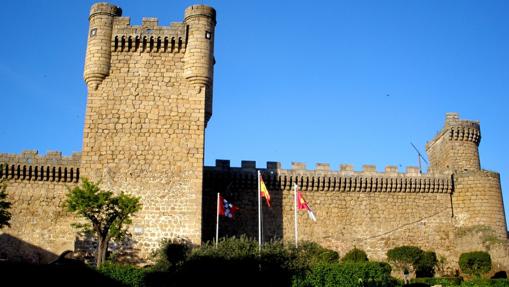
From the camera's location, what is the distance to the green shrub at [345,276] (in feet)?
64.7

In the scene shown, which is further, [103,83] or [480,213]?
[480,213]

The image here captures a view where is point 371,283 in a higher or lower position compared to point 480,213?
lower

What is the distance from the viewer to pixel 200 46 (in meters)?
23.6

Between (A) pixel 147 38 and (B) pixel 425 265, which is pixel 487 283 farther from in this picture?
(A) pixel 147 38

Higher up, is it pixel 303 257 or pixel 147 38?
pixel 147 38

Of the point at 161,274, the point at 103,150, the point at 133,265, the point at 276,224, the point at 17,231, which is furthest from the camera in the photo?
the point at 276,224

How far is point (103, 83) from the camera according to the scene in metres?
23.2

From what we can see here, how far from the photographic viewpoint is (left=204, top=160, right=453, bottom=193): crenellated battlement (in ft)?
91.3

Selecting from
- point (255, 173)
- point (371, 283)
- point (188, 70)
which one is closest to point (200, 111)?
point (188, 70)

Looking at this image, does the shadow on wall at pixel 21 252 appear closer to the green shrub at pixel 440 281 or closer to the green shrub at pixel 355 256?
→ the green shrub at pixel 355 256

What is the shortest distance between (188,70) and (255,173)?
7056 millimetres

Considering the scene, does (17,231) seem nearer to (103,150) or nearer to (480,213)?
(103,150)

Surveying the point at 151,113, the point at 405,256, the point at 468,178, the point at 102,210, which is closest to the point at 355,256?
the point at 405,256

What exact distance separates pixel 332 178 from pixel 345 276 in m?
9.47
